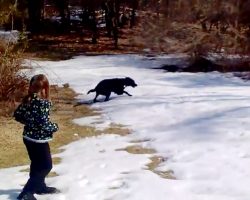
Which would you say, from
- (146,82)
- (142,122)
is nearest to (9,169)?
(142,122)

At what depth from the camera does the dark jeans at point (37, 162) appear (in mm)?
6500

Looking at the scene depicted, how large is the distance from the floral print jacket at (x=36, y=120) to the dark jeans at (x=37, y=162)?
0.24ft

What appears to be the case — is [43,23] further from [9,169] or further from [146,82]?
[9,169]

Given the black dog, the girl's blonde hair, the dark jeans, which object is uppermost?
the girl's blonde hair

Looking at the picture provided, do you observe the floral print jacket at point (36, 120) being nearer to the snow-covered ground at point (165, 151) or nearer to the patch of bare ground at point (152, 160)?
the snow-covered ground at point (165, 151)

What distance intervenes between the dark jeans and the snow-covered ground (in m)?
0.21

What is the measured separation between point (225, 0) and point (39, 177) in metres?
19.1

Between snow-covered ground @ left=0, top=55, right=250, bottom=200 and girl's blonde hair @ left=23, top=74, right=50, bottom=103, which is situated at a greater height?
girl's blonde hair @ left=23, top=74, right=50, bottom=103

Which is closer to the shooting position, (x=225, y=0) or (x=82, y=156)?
(x=82, y=156)

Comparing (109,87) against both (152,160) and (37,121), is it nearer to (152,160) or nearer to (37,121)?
(152,160)

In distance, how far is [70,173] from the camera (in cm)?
784

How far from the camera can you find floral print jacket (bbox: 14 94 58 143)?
21.2 ft

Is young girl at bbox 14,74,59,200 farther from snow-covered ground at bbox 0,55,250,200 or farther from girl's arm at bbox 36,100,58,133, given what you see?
snow-covered ground at bbox 0,55,250,200

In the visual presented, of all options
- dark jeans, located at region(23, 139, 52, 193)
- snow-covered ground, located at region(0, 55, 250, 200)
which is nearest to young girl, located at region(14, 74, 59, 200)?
dark jeans, located at region(23, 139, 52, 193)
